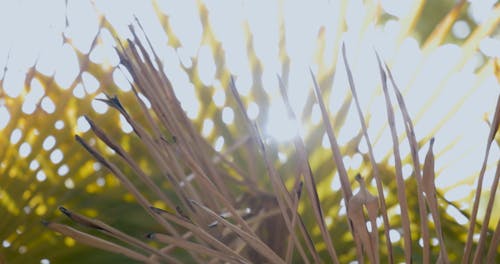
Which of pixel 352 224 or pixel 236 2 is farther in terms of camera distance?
pixel 236 2

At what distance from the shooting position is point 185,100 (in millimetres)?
514

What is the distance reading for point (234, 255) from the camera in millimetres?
256

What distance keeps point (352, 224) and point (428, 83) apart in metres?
0.26

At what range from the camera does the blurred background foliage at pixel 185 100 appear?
1.58ft

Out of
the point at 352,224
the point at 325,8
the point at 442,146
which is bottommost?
the point at 352,224

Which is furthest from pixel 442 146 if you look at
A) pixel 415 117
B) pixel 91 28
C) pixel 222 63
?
pixel 91 28

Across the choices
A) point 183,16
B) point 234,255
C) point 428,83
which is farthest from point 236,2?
point 234,255

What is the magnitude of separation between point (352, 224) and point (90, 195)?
0.95 ft

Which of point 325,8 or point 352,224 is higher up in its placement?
point 325,8

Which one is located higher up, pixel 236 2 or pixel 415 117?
pixel 236 2

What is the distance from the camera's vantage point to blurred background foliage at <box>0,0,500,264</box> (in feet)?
1.58

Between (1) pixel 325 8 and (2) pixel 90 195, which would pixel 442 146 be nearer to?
(1) pixel 325 8

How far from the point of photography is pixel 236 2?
52 centimetres

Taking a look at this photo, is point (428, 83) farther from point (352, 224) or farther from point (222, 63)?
point (352, 224)
